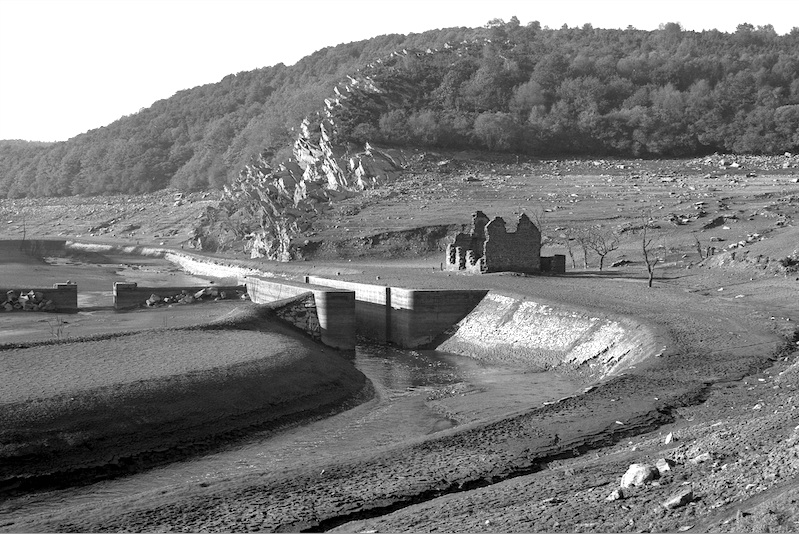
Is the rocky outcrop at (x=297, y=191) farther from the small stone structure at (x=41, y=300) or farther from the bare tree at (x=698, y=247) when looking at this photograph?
the bare tree at (x=698, y=247)

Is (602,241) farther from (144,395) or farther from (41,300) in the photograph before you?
(144,395)

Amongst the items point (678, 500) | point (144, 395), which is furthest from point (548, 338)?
point (678, 500)

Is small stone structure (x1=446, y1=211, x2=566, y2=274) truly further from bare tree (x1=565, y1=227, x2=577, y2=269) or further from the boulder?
the boulder

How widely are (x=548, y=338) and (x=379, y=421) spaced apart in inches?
463

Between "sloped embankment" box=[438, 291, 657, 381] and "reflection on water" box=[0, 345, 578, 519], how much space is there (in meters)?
1.05

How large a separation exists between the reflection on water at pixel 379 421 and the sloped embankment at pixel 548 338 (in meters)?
1.05

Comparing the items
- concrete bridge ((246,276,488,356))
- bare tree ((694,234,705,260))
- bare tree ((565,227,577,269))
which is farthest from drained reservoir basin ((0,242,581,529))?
bare tree ((565,227,577,269))

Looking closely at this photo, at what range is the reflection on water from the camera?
21.5m

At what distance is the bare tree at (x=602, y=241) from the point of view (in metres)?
59.7

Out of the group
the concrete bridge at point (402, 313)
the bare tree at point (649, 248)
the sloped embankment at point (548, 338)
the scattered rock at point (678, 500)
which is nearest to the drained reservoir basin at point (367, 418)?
the sloped embankment at point (548, 338)

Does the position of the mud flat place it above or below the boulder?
below

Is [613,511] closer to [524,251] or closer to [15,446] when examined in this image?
[15,446]

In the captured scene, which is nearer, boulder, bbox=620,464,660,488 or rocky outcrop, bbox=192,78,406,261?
boulder, bbox=620,464,660,488

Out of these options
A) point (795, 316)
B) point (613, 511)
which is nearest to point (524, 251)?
point (795, 316)
